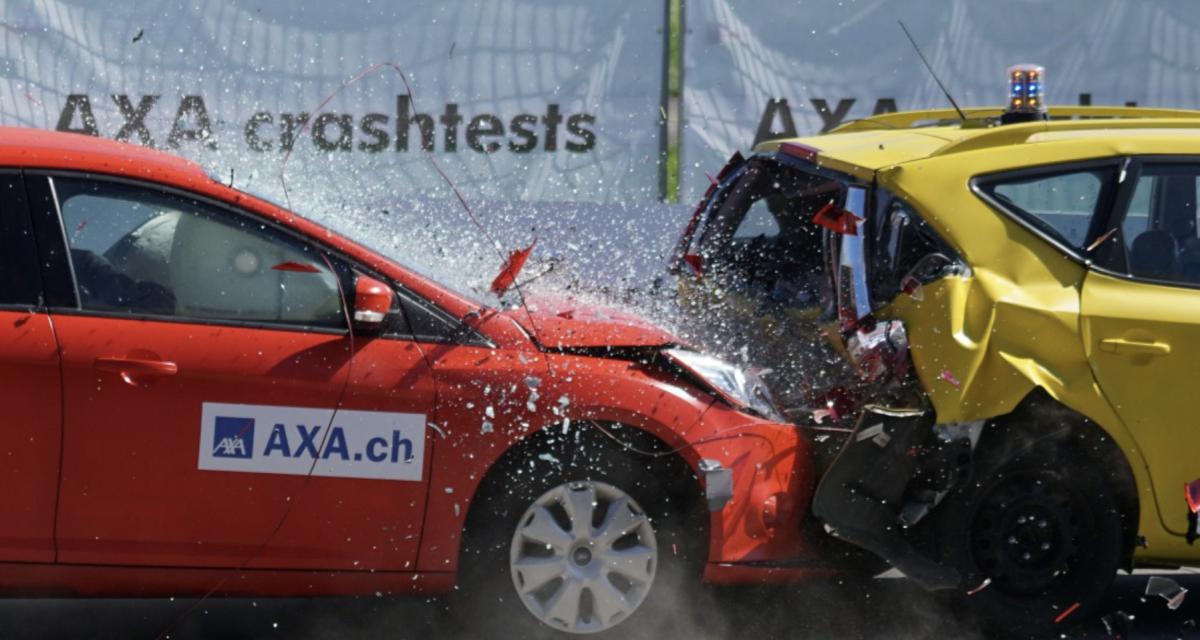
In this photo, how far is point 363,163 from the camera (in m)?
9.73

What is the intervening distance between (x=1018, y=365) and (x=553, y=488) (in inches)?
61.1

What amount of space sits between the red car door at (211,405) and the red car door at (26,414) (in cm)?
4

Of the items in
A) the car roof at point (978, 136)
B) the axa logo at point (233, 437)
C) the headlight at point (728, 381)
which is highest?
the car roof at point (978, 136)

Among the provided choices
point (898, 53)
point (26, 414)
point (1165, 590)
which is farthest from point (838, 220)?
point (898, 53)

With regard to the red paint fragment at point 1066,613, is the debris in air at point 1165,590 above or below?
below

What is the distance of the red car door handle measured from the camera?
16.2ft

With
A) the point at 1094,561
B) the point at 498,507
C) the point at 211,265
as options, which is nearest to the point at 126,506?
the point at 211,265

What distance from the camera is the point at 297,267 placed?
521 cm

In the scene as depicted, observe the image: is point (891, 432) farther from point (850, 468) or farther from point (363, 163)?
point (363, 163)

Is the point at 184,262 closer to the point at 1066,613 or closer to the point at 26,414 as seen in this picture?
the point at 26,414

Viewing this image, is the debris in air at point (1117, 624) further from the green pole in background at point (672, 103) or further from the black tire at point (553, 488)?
the green pole in background at point (672, 103)

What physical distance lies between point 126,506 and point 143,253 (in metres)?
0.77

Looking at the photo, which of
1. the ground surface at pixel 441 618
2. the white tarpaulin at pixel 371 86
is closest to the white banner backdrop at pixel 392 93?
the white tarpaulin at pixel 371 86

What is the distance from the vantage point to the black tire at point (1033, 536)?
220 inches
